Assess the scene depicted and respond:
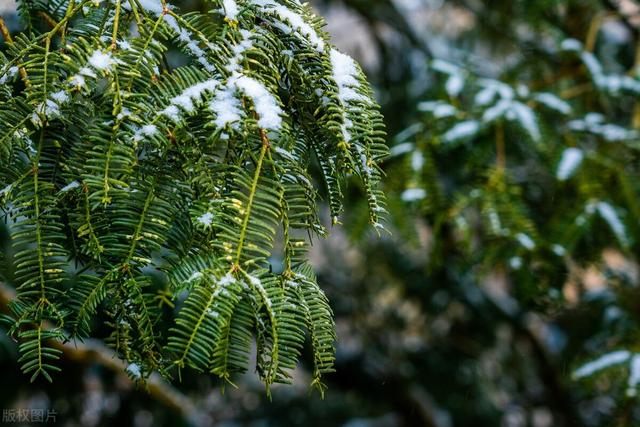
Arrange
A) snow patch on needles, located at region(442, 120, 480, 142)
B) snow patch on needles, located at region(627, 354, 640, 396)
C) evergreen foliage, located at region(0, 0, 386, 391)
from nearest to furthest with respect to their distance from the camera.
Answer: evergreen foliage, located at region(0, 0, 386, 391) → snow patch on needles, located at region(627, 354, 640, 396) → snow patch on needles, located at region(442, 120, 480, 142)

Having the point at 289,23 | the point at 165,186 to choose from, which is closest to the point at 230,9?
the point at 289,23

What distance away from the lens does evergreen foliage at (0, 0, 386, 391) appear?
1.74ft

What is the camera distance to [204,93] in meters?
0.55

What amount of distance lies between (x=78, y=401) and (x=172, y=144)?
1960mm

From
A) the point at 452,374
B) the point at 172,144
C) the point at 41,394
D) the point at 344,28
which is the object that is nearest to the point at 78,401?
the point at 41,394

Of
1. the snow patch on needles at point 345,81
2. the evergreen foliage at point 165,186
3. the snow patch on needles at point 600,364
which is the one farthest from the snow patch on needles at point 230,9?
the snow patch on needles at point 600,364

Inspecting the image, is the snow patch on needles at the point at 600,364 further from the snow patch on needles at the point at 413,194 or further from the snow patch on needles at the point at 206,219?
the snow patch on needles at the point at 206,219

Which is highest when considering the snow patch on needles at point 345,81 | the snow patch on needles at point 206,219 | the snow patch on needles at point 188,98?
the snow patch on needles at point 188,98

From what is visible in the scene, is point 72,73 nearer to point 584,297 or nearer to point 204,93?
point 204,93

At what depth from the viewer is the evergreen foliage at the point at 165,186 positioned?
531mm

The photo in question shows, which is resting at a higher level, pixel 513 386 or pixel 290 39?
pixel 290 39

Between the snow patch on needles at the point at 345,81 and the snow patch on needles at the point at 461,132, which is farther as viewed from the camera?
the snow patch on needles at the point at 461,132

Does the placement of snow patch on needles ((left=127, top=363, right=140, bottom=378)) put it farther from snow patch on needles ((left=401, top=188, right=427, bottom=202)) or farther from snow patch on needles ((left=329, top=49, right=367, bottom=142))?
snow patch on needles ((left=401, top=188, right=427, bottom=202))

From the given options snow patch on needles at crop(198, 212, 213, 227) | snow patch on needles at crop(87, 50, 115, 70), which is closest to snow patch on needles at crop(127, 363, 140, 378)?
snow patch on needles at crop(198, 212, 213, 227)
